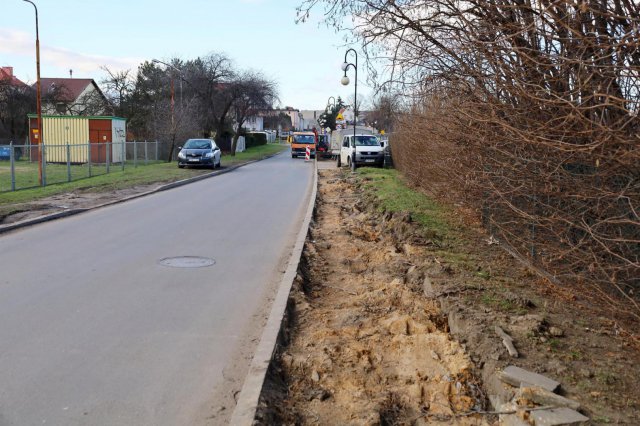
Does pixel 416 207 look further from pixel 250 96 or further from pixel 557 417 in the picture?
pixel 250 96

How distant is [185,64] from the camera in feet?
189

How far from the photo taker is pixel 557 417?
12.6 ft

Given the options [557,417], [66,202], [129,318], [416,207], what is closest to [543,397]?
[557,417]

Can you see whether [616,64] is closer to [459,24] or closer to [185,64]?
[459,24]

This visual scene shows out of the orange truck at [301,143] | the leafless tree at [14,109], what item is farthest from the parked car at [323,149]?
the leafless tree at [14,109]

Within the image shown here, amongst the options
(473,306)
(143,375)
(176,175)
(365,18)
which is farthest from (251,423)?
(176,175)

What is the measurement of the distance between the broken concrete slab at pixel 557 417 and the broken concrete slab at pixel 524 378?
0.31 m

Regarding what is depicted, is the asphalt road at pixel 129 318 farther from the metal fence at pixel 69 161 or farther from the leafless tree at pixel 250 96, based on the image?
the leafless tree at pixel 250 96

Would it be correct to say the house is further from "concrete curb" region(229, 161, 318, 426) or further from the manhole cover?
"concrete curb" region(229, 161, 318, 426)

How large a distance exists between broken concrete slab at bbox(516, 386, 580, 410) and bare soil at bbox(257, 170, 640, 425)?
0.12 meters

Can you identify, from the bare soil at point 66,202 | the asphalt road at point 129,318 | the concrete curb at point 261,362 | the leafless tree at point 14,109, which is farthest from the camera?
the leafless tree at point 14,109

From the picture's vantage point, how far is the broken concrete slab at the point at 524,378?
4277mm

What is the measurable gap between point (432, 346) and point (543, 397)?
5.11 ft

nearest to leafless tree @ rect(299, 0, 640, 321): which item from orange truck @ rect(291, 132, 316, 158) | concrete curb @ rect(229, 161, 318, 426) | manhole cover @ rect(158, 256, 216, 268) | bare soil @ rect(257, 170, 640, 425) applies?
bare soil @ rect(257, 170, 640, 425)
